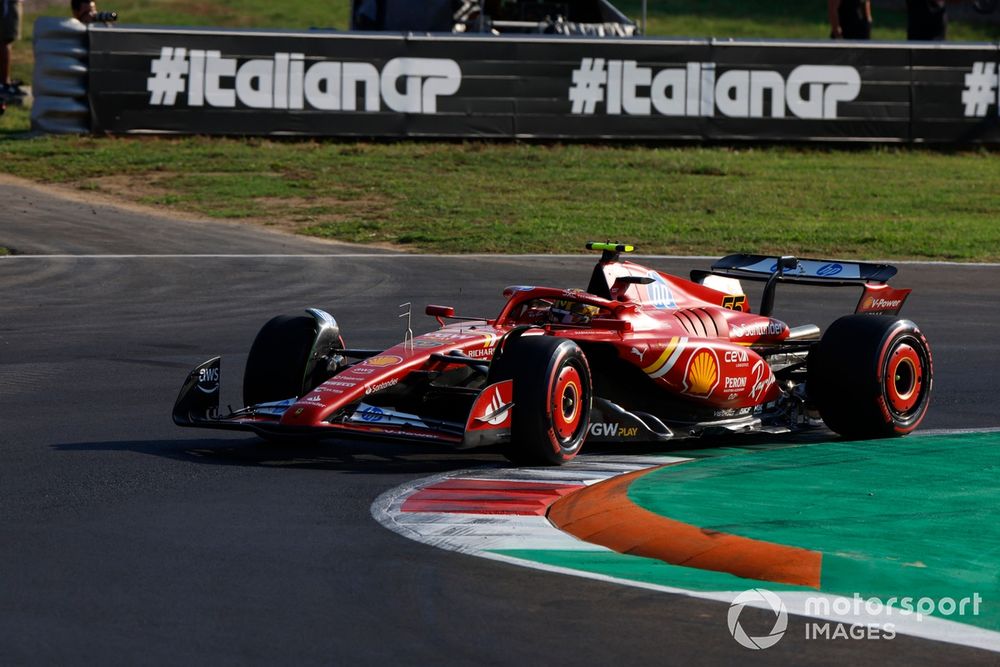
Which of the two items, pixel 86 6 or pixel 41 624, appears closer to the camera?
pixel 41 624

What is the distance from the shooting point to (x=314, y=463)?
791 centimetres

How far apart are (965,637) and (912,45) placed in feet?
61.8

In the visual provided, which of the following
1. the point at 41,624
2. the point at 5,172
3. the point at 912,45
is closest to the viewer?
the point at 41,624

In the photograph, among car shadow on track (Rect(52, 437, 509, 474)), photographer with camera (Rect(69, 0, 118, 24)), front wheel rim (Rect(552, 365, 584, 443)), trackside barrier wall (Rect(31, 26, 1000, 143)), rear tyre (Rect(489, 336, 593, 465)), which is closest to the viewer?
rear tyre (Rect(489, 336, 593, 465))

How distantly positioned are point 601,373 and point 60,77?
47.6ft

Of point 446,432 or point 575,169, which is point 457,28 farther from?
point 446,432

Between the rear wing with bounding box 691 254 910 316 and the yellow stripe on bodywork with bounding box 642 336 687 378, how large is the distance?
4.13 feet

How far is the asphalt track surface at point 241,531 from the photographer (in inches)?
190

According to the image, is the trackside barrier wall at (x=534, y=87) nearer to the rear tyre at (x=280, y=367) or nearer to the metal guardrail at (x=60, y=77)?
the metal guardrail at (x=60, y=77)

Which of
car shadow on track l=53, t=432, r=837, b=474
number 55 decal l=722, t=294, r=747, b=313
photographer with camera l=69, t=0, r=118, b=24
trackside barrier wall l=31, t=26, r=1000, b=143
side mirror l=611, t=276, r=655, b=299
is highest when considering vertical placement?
photographer with camera l=69, t=0, r=118, b=24

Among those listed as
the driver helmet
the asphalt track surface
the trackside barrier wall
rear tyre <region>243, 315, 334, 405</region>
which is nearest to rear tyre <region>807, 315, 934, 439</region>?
the asphalt track surface

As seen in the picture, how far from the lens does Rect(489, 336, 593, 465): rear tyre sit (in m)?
7.61

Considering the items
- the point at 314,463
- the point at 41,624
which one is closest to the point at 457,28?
the point at 314,463

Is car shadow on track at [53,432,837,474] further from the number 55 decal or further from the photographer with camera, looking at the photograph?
the photographer with camera
